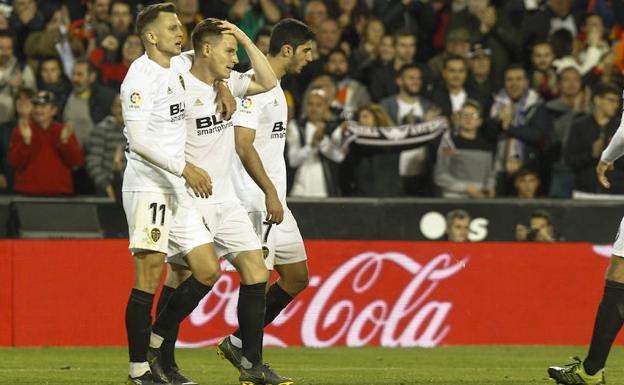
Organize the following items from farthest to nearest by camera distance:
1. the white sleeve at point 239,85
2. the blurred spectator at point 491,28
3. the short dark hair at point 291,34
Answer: the blurred spectator at point 491,28 → the short dark hair at point 291,34 → the white sleeve at point 239,85

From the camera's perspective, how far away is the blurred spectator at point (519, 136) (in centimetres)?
1609

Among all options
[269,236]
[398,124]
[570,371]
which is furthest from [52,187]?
[570,371]

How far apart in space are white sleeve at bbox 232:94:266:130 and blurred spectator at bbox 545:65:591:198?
6.71m

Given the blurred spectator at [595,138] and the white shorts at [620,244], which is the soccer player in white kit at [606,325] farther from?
the blurred spectator at [595,138]

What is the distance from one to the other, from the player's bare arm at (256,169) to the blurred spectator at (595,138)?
6.58 meters

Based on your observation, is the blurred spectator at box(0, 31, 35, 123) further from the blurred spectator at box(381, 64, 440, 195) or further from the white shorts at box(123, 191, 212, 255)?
the white shorts at box(123, 191, 212, 255)

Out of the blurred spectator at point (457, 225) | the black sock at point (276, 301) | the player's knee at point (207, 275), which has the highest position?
the player's knee at point (207, 275)

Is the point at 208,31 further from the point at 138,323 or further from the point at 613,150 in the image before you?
the point at 613,150

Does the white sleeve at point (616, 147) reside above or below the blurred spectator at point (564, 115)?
above

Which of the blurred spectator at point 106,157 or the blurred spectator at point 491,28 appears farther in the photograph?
the blurred spectator at point 491,28

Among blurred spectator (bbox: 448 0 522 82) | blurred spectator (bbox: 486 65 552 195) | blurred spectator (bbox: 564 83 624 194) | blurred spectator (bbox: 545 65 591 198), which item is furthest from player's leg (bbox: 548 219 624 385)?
blurred spectator (bbox: 448 0 522 82)

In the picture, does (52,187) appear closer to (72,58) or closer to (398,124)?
(72,58)

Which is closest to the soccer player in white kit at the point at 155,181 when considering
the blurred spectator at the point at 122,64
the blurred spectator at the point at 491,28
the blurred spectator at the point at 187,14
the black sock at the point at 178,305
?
the black sock at the point at 178,305

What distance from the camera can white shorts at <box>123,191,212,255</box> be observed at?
8.98 meters
